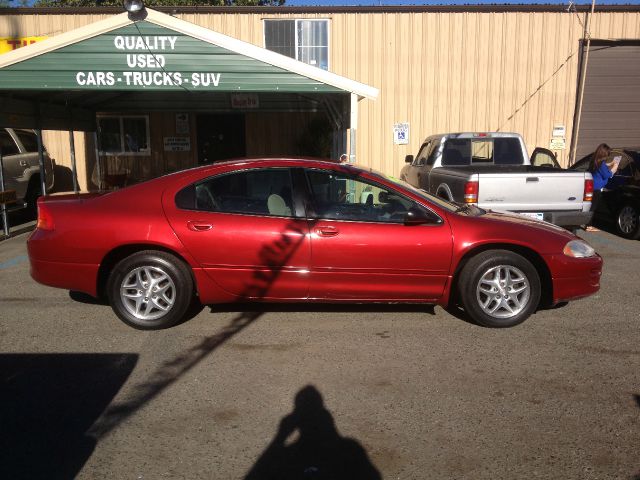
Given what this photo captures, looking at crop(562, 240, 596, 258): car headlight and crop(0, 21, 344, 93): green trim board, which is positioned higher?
A: crop(0, 21, 344, 93): green trim board

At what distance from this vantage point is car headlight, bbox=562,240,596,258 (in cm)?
514

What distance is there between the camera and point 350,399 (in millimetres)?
3822

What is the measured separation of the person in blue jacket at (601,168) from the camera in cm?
975

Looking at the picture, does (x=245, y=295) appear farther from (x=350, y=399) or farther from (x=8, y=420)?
(x=8, y=420)

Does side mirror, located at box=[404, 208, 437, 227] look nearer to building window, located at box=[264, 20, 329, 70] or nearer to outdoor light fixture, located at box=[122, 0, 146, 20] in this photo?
outdoor light fixture, located at box=[122, 0, 146, 20]

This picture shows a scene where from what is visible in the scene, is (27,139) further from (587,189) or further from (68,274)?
(587,189)

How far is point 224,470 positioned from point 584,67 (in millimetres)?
13832

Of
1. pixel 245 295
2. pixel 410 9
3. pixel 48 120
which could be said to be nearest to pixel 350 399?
pixel 245 295

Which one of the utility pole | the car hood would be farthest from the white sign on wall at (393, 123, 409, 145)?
the car hood

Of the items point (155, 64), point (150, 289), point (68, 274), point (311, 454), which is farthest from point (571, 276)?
point (155, 64)

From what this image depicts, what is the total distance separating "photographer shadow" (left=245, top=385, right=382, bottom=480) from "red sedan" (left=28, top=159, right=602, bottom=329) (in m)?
1.65

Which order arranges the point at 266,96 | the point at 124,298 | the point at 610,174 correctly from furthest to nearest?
the point at 266,96 < the point at 610,174 < the point at 124,298

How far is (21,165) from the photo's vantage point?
11.6m

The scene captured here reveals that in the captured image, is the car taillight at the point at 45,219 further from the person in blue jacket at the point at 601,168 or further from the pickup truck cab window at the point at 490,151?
the person in blue jacket at the point at 601,168
